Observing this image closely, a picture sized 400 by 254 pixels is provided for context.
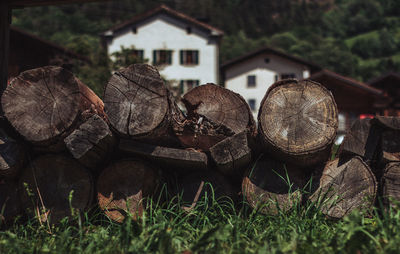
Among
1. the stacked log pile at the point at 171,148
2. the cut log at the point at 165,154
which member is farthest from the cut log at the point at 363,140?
the cut log at the point at 165,154

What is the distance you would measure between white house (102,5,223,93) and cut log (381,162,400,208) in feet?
112

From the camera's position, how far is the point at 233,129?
3.48 m

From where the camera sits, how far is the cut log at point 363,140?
11.3 feet

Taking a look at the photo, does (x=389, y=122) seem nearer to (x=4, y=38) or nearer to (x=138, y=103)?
(x=138, y=103)

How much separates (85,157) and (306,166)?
5.18 feet

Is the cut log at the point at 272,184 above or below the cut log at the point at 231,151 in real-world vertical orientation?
below

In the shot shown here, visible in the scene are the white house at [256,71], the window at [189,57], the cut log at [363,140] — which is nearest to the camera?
the cut log at [363,140]

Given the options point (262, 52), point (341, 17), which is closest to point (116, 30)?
point (262, 52)

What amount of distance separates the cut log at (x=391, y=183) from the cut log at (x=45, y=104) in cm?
215

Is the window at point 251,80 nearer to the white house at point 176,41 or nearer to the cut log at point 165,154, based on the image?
the white house at point 176,41

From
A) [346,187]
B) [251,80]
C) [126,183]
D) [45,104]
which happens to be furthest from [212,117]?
[251,80]

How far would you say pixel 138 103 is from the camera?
3.10 metres

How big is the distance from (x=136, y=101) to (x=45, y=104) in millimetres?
652

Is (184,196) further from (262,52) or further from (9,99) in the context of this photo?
(262,52)
